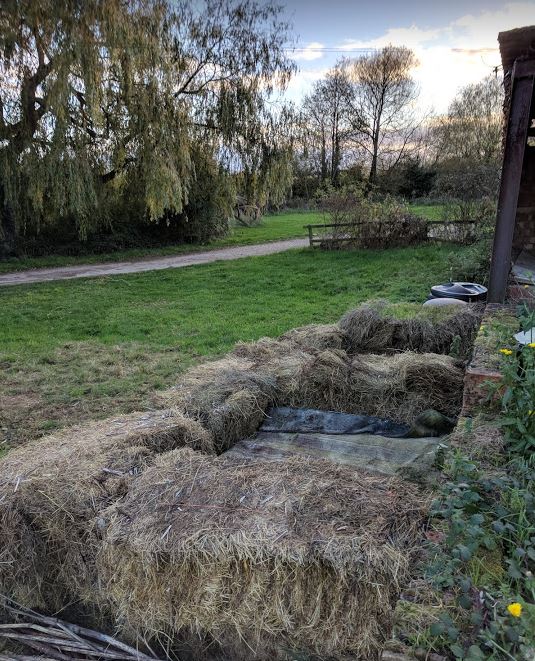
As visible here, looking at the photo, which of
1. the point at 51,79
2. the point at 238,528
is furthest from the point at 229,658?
the point at 51,79

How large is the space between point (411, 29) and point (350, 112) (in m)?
24.9

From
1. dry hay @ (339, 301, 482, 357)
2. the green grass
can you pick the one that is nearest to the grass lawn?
dry hay @ (339, 301, 482, 357)

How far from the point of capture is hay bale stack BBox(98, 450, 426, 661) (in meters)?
1.95

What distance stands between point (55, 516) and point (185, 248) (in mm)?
14649

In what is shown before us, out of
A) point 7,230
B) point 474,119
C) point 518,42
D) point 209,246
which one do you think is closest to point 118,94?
point 7,230

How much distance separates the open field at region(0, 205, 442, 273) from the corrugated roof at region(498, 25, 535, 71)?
1007 centimetres

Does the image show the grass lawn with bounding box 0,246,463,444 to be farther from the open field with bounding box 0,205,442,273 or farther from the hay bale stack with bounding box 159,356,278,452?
the open field with bounding box 0,205,442,273

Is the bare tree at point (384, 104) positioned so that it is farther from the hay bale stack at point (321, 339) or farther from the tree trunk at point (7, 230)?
the hay bale stack at point (321, 339)

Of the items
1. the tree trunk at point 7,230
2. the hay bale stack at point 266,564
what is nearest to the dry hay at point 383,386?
the hay bale stack at point 266,564

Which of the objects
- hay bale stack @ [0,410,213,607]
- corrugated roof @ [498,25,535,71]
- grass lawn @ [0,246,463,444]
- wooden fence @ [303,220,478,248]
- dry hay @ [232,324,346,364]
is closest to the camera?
hay bale stack @ [0,410,213,607]

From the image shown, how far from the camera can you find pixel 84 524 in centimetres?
248

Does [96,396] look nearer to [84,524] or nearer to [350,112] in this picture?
[84,524]

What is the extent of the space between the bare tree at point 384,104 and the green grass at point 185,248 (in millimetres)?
7386

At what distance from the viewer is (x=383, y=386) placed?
4301 millimetres
